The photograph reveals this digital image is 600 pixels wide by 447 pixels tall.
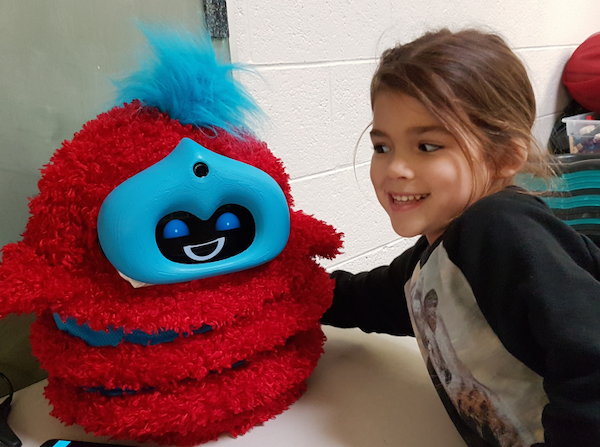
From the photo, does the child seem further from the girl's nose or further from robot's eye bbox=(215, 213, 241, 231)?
robot's eye bbox=(215, 213, 241, 231)

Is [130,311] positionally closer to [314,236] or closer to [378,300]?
[314,236]

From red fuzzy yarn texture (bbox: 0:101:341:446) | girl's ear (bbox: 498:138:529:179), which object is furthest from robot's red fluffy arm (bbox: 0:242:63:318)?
girl's ear (bbox: 498:138:529:179)

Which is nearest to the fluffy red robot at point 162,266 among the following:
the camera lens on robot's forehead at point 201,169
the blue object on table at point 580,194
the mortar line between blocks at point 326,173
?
the camera lens on robot's forehead at point 201,169

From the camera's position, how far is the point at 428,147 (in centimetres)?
52

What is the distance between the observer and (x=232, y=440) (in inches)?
19.5

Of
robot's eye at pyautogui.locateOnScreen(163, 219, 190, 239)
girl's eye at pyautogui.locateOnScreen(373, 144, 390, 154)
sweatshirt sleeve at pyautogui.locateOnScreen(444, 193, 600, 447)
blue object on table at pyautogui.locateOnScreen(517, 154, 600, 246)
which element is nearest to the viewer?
sweatshirt sleeve at pyautogui.locateOnScreen(444, 193, 600, 447)

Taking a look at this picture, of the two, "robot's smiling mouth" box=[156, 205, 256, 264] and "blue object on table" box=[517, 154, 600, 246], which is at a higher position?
"robot's smiling mouth" box=[156, 205, 256, 264]

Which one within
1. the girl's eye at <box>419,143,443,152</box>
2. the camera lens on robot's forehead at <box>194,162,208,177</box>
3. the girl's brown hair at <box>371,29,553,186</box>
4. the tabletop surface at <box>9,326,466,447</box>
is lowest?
the tabletop surface at <box>9,326,466,447</box>

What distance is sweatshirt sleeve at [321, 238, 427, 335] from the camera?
64 centimetres

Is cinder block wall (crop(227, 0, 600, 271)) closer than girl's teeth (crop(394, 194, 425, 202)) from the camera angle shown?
No

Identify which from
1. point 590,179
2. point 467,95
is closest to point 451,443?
point 467,95

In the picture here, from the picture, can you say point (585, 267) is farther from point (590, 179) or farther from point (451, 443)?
point (590, 179)

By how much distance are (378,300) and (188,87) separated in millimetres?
376

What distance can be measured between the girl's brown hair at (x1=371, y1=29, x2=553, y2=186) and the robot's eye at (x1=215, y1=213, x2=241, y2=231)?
0.23m
